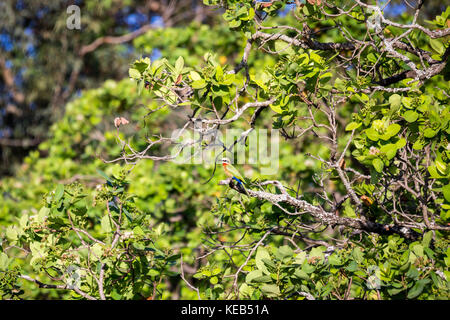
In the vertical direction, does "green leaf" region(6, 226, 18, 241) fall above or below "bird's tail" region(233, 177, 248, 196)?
below

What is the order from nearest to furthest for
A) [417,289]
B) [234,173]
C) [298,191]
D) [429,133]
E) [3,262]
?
1. [417,289]
2. [429,133]
3. [234,173]
4. [3,262]
5. [298,191]

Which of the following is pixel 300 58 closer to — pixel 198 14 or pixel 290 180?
pixel 290 180

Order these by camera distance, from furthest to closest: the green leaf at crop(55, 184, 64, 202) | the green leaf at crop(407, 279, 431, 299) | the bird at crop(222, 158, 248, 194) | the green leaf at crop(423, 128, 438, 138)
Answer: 1. the green leaf at crop(55, 184, 64, 202)
2. the bird at crop(222, 158, 248, 194)
3. the green leaf at crop(423, 128, 438, 138)
4. the green leaf at crop(407, 279, 431, 299)

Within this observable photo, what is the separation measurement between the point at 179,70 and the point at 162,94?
114 mm

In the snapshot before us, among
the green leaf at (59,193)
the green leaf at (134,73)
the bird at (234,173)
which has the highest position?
the green leaf at (134,73)

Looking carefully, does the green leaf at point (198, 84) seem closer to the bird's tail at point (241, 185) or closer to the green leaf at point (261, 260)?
the bird's tail at point (241, 185)

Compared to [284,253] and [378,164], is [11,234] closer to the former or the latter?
[284,253]

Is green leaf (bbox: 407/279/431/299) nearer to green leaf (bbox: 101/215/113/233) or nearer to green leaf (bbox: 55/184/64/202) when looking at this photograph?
green leaf (bbox: 101/215/113/233)

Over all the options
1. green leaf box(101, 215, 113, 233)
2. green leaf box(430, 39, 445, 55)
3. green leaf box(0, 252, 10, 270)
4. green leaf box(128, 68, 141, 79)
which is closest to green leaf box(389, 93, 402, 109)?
green leaf box(430, 39, 445, 55)

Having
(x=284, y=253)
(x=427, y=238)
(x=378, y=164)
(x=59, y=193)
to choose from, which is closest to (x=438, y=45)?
(x=378, y=164)

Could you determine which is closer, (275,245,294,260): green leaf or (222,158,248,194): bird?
(275,245,294,260): green leaf

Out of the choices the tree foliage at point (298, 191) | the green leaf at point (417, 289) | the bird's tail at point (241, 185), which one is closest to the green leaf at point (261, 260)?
the tree foliage at point (298, 191)
